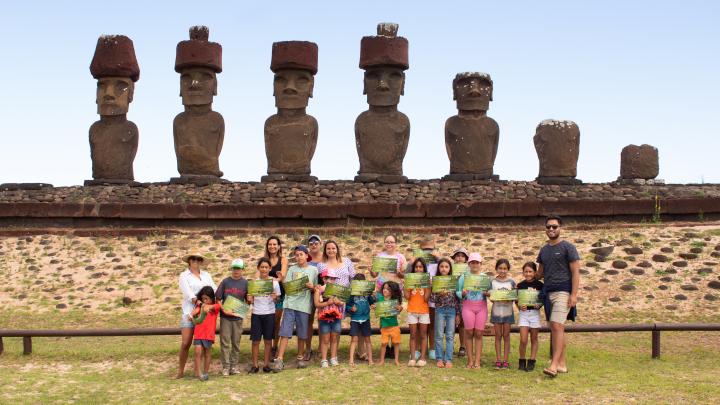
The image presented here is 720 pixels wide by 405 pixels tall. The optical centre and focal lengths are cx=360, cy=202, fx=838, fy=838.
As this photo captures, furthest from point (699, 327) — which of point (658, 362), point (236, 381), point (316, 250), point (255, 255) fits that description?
point (255, 255)

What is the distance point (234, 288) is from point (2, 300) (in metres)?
7.14

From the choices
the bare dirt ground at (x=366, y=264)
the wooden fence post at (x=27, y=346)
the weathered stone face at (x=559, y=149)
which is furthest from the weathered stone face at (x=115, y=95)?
the wooden fence post at (x=27, y=346)

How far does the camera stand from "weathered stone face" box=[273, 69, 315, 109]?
750 inches

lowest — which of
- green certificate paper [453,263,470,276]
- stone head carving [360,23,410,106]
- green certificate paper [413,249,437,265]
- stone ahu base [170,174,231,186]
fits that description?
green certificate paper [453,263,470,276]

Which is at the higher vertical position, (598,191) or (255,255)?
(598,191)

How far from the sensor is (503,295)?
29.2 ft

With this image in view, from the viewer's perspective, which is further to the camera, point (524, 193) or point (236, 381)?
point (524, 193)

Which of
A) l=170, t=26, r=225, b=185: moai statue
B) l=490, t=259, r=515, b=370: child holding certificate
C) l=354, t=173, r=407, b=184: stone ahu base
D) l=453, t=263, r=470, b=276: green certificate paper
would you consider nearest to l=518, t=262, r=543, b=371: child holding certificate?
l=490, t=259, r=515, b=370: child holding certificate

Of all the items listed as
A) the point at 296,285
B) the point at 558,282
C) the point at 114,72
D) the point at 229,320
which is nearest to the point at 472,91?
the point at 114,72

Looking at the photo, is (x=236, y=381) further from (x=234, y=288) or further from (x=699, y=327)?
(x=699, y=327)

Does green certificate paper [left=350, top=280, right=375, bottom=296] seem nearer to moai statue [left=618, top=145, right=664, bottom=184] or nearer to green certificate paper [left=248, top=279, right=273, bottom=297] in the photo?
green certificate paper [left=248, top=279, right=273, bottom=297]

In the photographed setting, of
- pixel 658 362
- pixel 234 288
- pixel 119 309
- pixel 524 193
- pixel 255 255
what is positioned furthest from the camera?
pixel 524 193

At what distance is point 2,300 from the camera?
14.2 m

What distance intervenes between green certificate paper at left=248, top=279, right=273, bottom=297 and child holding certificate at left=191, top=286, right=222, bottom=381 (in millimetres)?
382
